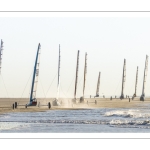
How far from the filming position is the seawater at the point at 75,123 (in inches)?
1310

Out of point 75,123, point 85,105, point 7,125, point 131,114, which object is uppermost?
point 85,105

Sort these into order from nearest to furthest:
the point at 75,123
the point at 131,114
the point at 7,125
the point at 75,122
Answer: the point at 7,125, the point at 75,123, the point at 75,122, the point at 131,114

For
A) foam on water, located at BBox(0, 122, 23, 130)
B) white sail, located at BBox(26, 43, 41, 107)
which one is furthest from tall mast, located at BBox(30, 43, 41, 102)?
foam on water, located at BBox(0, 122, 23, 130)

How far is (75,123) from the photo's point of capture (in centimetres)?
3659

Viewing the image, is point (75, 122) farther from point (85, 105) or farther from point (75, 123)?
point (85, 105)

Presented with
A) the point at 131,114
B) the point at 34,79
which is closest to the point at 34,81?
the point at 34,79

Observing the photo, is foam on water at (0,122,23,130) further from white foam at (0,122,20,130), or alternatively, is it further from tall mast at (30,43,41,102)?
tall mast at (30,43,41,102)

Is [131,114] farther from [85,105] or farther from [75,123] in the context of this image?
[85,105]

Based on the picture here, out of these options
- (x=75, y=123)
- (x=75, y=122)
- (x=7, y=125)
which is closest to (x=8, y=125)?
(x=7, y=125)

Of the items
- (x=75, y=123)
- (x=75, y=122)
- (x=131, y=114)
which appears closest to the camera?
(x=75, y=123)

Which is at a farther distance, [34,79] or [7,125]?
[34,79]

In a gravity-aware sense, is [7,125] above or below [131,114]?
below

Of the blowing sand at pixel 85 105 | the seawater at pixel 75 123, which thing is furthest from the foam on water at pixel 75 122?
the blowing sand at pixel 85 105
